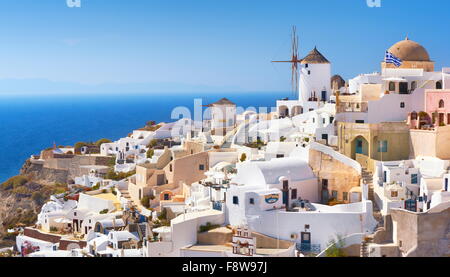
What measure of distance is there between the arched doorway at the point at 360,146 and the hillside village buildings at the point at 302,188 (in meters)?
0.04

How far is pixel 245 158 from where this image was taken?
20.8 m

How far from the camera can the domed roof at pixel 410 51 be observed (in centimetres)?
2373

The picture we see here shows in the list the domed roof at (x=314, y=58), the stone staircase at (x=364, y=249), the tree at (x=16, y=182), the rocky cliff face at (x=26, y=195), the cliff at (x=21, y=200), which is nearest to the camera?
the stone staircase at (x=364, y=249)

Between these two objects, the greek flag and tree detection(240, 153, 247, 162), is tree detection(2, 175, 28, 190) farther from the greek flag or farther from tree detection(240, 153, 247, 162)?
the greek flag

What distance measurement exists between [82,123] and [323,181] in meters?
83.7

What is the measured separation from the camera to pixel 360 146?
18438 millimetres

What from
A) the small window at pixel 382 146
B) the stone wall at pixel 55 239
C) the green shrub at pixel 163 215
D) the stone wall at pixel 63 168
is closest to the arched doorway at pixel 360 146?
the small window at pixel 382 146

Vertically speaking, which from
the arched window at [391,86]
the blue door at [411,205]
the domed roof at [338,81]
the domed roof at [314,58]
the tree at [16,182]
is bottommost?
the tree at [16,182]

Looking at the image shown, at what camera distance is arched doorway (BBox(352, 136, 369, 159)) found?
18281mm

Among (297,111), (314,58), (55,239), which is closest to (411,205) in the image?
(297,111)

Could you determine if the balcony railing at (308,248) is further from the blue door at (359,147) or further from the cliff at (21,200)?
the cliff at (21,200)

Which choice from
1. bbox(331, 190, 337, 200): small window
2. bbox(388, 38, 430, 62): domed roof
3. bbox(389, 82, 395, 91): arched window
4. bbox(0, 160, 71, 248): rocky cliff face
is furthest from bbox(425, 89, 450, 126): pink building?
bbox(0, 160, 71, 248): rocky cliff face
